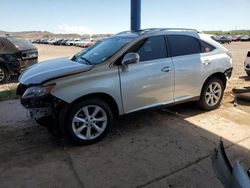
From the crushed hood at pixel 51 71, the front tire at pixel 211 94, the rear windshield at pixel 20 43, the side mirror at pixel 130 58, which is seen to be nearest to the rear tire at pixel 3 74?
the rear windshield at pixel 20 43

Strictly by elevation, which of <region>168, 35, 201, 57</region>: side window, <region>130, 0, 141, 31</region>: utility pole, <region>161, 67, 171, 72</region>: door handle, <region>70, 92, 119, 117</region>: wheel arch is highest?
<region>130, 0, 141, 31</region>: utility pole

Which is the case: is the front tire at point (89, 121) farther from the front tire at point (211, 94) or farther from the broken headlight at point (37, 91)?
the front tire at point (211, 94)

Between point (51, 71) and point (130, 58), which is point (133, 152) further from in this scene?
point (51, 71)

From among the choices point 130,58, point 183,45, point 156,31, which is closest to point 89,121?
point 130,58

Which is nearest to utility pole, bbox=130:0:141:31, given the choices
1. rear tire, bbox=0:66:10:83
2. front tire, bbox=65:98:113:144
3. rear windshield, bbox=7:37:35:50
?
front tire, bbox=65:98:113:144

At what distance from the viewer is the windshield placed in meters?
4.82

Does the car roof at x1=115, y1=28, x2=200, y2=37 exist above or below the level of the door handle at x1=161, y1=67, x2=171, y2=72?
above

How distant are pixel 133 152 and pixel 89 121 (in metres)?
0.84

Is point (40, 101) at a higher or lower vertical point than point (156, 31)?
lower

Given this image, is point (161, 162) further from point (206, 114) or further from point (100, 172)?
point (206, 114)

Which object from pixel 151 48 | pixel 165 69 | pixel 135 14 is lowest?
pixel 165 69

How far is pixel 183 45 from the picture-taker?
545 centimetres

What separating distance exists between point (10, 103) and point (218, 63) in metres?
5.00

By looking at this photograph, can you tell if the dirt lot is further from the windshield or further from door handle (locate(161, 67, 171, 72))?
the windshield
